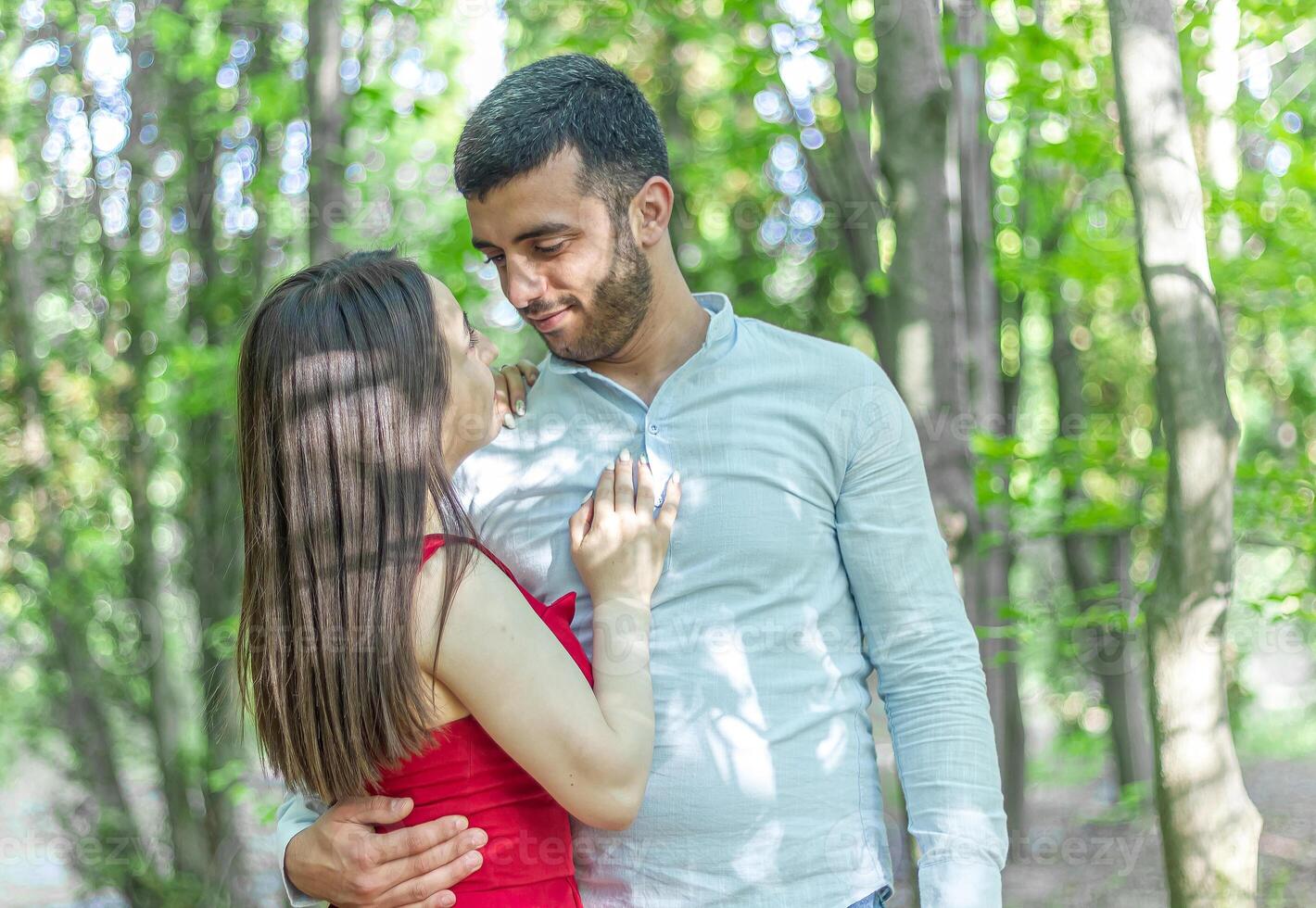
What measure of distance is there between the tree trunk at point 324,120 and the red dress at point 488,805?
283cm

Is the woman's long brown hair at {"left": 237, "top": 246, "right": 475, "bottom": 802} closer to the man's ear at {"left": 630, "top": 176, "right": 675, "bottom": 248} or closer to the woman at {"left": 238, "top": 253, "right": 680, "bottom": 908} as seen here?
the woman at {"left": 238, "top": 253, "right": 680, "bottom": 908}

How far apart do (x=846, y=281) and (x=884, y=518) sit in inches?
210

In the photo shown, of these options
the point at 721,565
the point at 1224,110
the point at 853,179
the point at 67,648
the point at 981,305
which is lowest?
the point at 67,648

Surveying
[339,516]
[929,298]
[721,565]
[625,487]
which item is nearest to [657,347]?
[625,487]

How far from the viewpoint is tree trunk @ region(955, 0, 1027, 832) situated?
4.60 metres

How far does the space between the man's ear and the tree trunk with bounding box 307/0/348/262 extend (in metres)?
2.36

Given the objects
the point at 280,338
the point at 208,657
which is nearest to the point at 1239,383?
the point at 208,657

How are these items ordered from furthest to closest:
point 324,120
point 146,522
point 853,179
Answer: point 146,522 → point 853,179 → point 324,120

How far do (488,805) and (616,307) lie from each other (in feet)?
2.81

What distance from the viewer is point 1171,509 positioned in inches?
112

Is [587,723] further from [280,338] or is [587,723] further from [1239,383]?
[1239,383]

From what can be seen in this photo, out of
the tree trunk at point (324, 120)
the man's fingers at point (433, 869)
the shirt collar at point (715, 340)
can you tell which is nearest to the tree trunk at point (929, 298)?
the shirt collar at point (715, 340)

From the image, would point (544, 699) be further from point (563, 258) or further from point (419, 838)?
point (563, 258)

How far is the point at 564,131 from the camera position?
2049 mm
